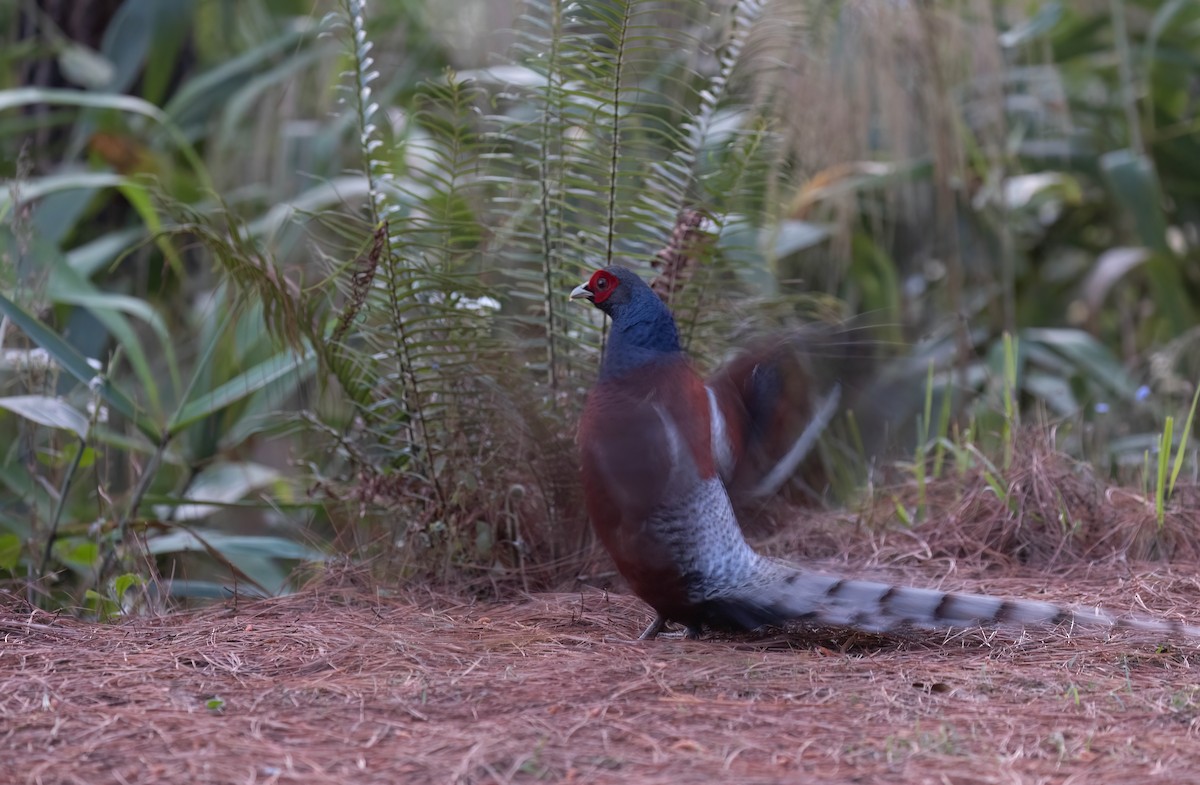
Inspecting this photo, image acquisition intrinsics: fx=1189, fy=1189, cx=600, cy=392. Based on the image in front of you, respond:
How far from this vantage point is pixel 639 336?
8.59 ft

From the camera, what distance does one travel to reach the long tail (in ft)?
7.72

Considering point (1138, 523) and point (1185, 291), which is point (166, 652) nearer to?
point (1138, 523)

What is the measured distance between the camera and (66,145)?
557cm

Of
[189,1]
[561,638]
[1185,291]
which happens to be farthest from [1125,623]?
[189,1]

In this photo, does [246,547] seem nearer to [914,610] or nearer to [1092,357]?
[914,610]

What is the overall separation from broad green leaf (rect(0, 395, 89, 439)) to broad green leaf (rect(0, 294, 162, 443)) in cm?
9

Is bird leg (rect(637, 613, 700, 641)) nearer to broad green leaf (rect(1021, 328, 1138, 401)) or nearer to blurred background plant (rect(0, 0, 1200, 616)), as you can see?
blurred background plant (rect(0, 0, 1200, 616))

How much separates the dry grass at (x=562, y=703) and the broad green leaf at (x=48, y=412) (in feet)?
1.82

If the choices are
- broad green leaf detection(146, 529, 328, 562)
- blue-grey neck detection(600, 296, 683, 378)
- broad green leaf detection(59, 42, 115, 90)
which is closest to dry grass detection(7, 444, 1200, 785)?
broad green leaf detection(146, 529, 328, 562)

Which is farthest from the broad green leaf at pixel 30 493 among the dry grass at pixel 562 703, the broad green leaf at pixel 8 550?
the dry grass at pixel 562 703

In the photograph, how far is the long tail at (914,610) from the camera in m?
2.35

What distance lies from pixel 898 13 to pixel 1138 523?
215cm

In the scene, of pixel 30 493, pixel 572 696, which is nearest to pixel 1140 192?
pixel 572 696

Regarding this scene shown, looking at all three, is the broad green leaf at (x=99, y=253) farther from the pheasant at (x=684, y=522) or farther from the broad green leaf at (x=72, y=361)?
the pheasant at (x=684, y=522)
